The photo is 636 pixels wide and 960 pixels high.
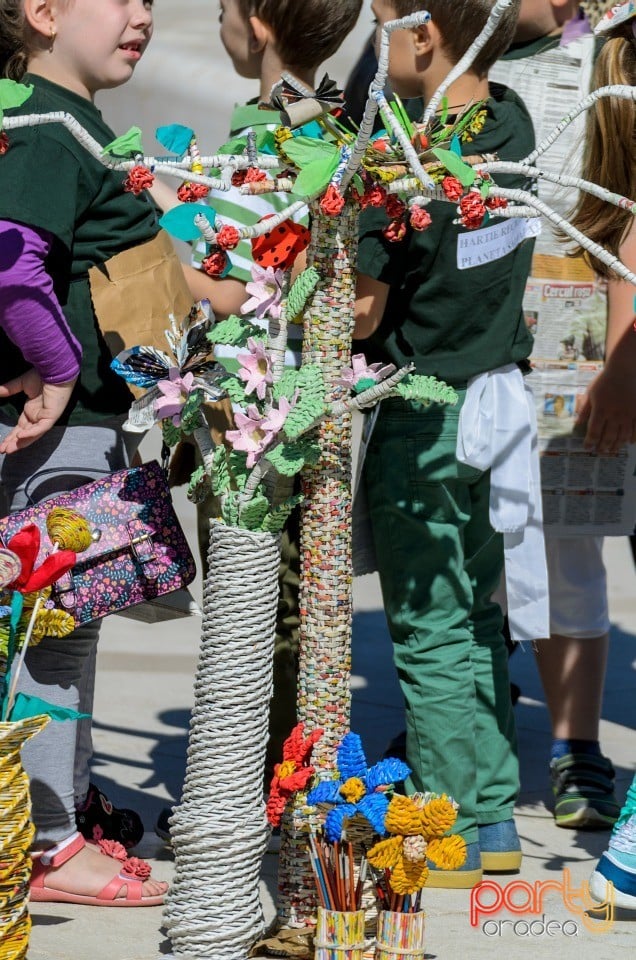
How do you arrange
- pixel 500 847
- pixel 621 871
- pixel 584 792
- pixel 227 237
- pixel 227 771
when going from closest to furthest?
1. pixel 227 237
2. pixel 227 771
3. pixel 621 871
4. pixel 500 847
5. pixel 584 792

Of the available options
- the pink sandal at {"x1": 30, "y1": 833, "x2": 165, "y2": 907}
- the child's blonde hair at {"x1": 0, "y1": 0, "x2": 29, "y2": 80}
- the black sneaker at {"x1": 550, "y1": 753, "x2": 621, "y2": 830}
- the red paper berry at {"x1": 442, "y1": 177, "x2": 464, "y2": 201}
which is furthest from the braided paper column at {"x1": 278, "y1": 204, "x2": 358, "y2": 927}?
the black sneaker at {"x1": 550, "y1": 753, "x2": 621, "y2": 830}

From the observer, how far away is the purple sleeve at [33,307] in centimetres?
282

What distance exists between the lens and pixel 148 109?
13016mm

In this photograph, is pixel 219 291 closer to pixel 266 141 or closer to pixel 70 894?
pixel 266 141

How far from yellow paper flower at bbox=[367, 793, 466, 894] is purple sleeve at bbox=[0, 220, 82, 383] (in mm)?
1125

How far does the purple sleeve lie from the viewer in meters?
2.82

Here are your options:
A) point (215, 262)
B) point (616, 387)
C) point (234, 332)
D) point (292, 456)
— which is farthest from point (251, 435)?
point (616, 387)

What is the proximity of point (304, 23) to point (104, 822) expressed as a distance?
1.97 meters

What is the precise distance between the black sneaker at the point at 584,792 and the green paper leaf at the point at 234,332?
1.69 meters

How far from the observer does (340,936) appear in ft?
8.53

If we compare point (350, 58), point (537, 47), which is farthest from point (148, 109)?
point (537, 47)

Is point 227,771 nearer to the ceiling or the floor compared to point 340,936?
nearer to the ceiling

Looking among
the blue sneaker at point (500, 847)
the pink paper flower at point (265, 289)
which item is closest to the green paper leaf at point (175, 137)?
the pink paper flower at point (265, 289)

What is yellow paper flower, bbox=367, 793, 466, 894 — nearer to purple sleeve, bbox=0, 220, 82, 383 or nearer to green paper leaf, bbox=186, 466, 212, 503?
green paper leaf, bbox=186, 466, 212, 503
